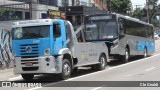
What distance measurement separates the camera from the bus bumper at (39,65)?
15156mm

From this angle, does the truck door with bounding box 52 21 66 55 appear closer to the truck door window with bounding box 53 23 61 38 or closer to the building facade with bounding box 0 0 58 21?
the truck door window with bounding box 53 23 61 38

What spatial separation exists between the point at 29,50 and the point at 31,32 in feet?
2.61

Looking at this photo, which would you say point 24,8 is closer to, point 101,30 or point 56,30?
point 101,30

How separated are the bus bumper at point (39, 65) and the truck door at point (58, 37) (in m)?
0.42

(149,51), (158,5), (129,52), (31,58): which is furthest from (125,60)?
(158,5)

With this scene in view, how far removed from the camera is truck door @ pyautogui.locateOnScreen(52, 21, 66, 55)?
1542 centimetres

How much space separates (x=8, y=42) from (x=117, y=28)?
6.82 metres

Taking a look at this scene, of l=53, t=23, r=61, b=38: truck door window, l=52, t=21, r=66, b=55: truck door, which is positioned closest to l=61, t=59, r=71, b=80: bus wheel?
l=52, t=21, r=66, b=55: truck door

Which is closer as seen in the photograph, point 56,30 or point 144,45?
point 56,30

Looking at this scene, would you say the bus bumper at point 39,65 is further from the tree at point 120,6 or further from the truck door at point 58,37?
the tree at point 120,6

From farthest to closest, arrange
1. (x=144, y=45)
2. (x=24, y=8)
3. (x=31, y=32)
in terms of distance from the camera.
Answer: (x=24, y=8)
(x=144, y=45)
(x=31, y=32)

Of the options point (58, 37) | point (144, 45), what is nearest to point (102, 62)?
point (58, 37)

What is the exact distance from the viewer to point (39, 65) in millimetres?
15211

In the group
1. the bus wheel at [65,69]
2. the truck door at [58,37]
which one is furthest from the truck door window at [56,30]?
the bus wheel at [65,69]
